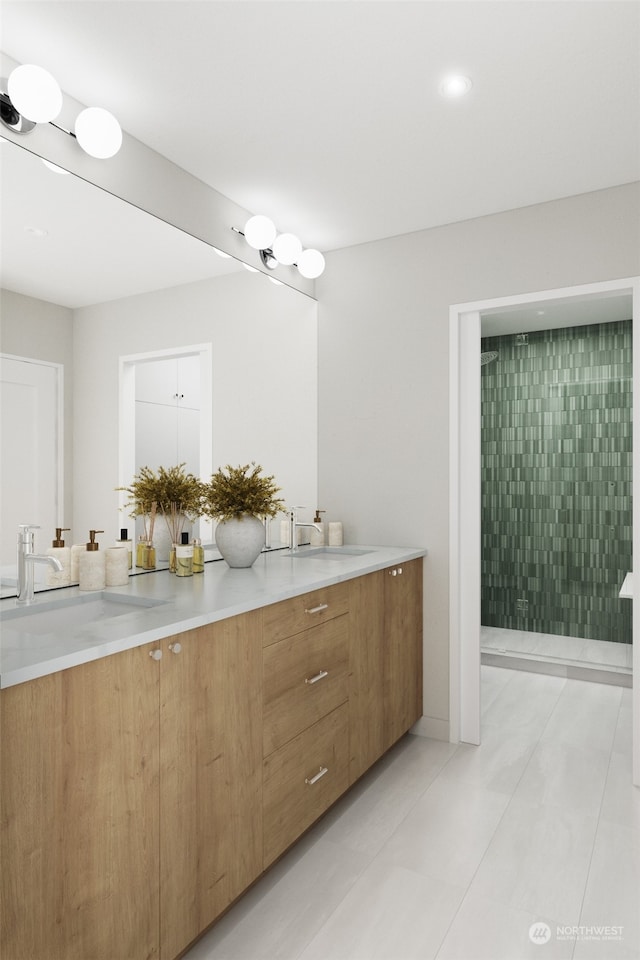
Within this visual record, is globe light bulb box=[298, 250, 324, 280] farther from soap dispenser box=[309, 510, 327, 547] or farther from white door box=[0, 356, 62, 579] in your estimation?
white door box=[0, 356, 62, 579]

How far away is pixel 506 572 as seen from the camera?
15.1ft

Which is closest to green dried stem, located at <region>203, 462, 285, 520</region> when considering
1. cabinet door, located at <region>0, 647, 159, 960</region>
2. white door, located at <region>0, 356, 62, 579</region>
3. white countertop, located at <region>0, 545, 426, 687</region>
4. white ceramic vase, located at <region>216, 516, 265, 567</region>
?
white ceramic vase, located at <region>216, 516, 265, 567</region>

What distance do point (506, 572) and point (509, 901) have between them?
299 cm

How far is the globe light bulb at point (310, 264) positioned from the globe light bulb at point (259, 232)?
33cm

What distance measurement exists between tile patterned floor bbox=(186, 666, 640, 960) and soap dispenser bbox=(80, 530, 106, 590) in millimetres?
1017

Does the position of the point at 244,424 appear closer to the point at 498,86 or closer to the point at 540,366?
the point at 498,86

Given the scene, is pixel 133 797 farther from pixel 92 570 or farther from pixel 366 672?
pixel 366 672

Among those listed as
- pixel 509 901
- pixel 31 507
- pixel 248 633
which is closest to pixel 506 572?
pixel 509 901

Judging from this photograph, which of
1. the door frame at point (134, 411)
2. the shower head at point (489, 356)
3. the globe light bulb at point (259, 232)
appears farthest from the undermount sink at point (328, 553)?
the shower head at point (489, 356)

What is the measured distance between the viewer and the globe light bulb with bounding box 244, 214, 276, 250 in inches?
103

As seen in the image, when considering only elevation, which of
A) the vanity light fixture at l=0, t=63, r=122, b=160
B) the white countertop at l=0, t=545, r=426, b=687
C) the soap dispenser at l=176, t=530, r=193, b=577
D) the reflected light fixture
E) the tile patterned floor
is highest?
the vanity light fixture at l=0, t=63, r=122, b=160

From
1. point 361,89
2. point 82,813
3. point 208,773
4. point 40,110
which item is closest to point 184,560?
point 208,773

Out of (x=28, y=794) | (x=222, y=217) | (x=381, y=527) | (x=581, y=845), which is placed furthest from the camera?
(x=381, y=527)

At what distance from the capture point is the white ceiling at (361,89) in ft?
5.26
